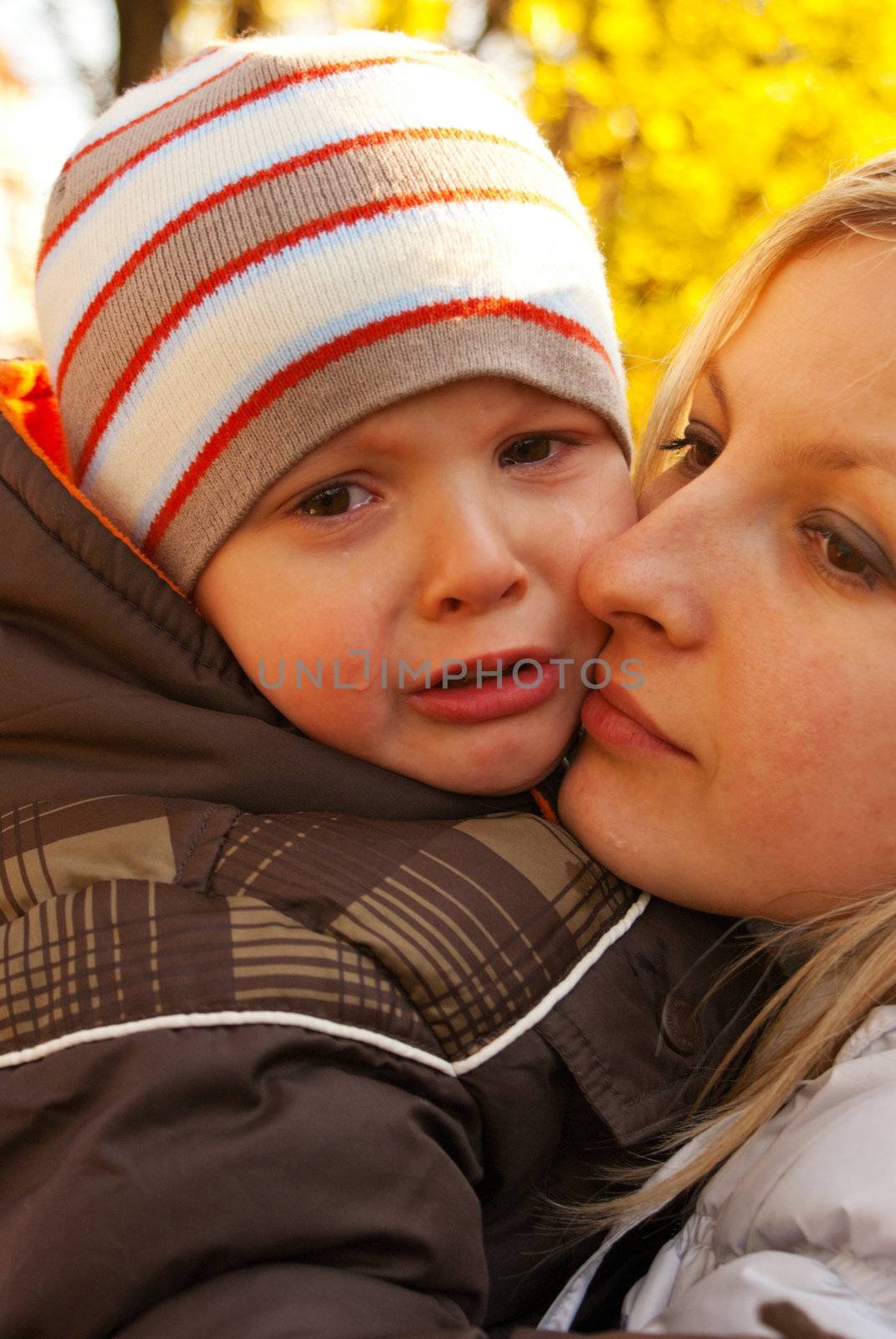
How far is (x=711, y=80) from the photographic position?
16.0ft

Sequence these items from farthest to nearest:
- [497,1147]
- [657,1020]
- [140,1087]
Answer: [657,1020] → [497,1147] → [140,1087]

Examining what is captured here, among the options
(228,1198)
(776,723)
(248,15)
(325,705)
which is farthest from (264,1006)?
(248,15)

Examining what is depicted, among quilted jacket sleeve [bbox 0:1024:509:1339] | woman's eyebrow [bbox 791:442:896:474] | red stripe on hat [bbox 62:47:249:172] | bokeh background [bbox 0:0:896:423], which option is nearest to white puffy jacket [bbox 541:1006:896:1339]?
quilted jacket sleeve [bbox 0:1024:509:1339]

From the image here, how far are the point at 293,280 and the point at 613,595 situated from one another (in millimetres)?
606

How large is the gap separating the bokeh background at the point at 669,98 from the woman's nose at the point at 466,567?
10.4 ft

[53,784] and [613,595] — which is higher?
[613,595]

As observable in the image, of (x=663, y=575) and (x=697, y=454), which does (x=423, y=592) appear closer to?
(x=663, y=575)

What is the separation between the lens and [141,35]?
184 inches

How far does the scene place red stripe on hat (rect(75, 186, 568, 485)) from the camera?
1614 mm

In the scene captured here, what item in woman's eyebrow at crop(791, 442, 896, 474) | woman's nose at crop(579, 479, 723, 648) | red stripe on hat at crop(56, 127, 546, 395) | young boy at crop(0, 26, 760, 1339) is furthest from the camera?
red stripe on hat at crop(56, 127, 546, 395)

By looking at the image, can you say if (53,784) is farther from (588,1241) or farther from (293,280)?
(588,1241)

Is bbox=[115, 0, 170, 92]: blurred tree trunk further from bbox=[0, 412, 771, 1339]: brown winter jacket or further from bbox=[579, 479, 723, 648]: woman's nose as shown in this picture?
bbox=[579, 479, 723, 648]: woman's nose

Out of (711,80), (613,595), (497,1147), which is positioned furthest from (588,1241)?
(711,80)

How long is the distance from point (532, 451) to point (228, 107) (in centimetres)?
66
